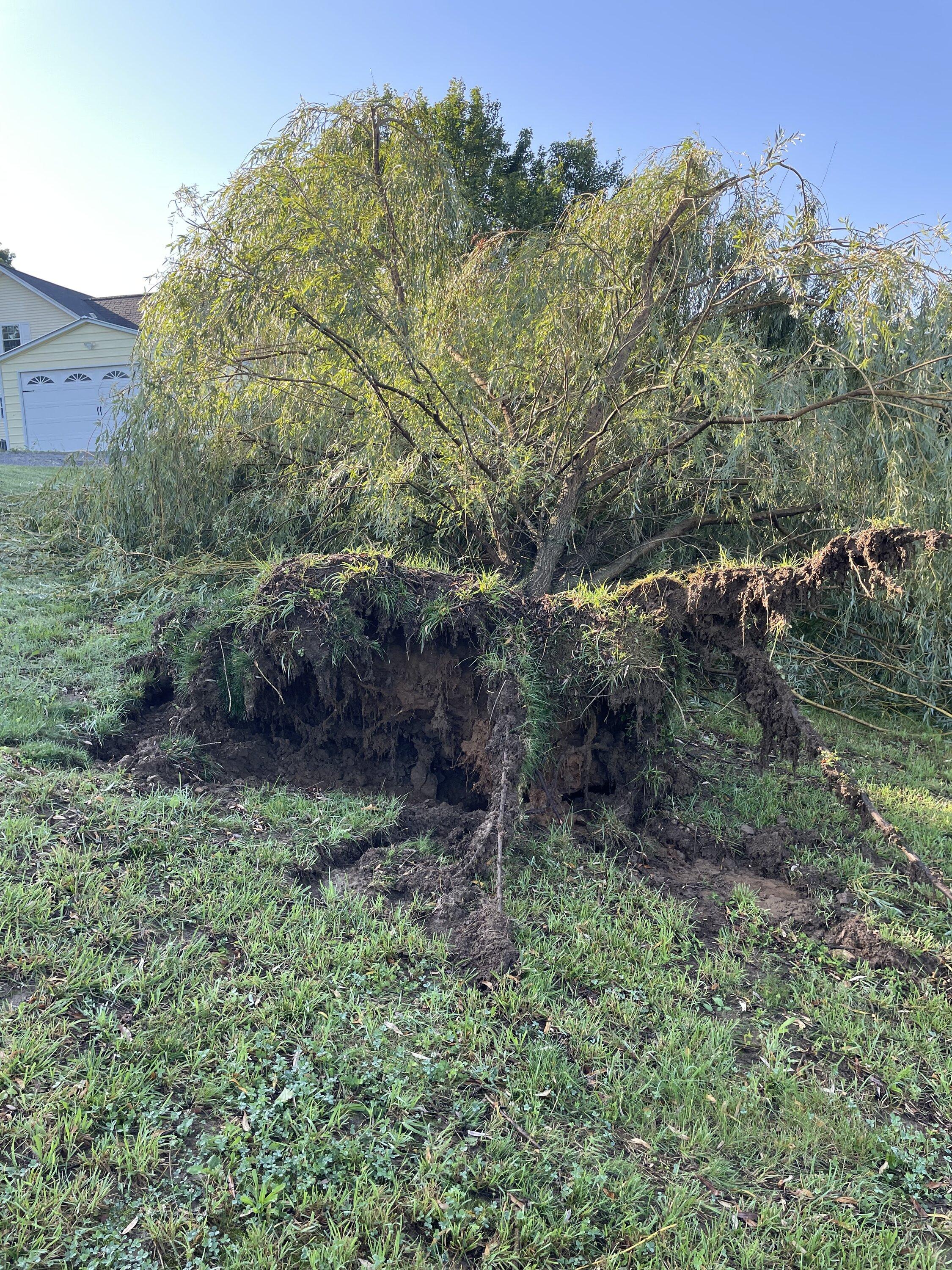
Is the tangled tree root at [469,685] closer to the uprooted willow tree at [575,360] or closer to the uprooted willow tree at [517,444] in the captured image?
the uprooted willow tree at [517,444]

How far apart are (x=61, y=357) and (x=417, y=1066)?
23.7 m

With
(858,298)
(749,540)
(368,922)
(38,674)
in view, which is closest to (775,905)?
(368,922)

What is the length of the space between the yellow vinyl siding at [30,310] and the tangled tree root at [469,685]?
2234 centimetres

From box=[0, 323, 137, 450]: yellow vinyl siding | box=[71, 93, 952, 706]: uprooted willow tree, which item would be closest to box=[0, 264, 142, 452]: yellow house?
box=[0, 323, 137, 450]: yellow vinyl siding

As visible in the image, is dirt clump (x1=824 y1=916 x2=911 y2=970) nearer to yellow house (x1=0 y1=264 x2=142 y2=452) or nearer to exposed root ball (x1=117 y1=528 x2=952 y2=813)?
exposed root ball (x1=117 y1=528 x2=952 y2=813)

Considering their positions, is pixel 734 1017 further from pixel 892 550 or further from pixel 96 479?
pixel 96 479

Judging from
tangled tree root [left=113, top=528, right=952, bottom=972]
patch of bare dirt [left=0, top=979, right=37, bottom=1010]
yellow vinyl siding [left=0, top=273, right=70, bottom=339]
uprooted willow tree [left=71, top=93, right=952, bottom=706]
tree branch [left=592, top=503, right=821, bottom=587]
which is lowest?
patch of bare dirt [left=0, top=979, right=37, bottom=1010]

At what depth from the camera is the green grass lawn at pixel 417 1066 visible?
193 cm

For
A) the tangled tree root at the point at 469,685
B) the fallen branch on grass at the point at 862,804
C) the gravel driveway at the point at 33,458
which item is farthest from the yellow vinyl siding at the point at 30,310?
the fallen branch on grass at the point at 862,804

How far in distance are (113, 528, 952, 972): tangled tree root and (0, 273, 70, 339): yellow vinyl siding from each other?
22.3 m

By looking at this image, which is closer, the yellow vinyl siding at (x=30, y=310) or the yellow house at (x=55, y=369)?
the yellow house at (x=55, y=369)

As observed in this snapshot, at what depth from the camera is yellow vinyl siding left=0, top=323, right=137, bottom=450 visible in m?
21.1

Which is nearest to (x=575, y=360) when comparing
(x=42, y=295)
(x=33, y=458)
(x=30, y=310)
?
(x=33, y=458)

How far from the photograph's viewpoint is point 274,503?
23.6 ft
